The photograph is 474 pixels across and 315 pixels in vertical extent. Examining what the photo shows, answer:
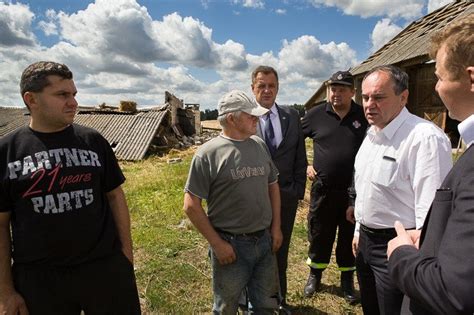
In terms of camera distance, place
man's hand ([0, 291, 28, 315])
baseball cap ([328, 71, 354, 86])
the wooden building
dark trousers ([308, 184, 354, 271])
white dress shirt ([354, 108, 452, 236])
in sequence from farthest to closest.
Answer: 1. the wooden building
2. dark trousers ([308, 184, 354, 271])
3. baseball cap ([328, 71, 354, 86])
4. white dress shirt ([354, 108, 452, 236])
5. man's hand ([0, 291, 28, 315])

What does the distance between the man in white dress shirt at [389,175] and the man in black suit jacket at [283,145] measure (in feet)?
2.80

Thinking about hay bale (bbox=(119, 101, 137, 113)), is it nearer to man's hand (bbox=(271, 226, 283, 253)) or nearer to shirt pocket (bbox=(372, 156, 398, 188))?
man's hand (bbox=(271, 226, 283, 253))

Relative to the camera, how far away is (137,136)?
1725 cm

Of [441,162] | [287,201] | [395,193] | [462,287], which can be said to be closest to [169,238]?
[287,201]

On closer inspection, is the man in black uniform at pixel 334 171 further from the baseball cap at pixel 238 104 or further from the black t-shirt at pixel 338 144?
the baseball cap at pixel 238 104

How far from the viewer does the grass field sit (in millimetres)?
3547

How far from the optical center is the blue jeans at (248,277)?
2.42m

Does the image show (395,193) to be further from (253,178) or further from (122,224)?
(122,224)

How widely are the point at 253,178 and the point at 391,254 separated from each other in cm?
122

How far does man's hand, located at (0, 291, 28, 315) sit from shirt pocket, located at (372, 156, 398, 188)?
2.44m

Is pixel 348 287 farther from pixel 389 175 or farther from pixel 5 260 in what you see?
pixel 5 260

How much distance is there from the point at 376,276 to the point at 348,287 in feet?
4.98

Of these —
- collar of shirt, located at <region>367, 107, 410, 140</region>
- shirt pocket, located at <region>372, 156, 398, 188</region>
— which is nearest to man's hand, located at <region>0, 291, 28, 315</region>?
shirt pocket, located at <region>372, 156, 398, 188</region>

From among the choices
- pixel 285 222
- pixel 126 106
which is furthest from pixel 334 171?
pixel 126 106
